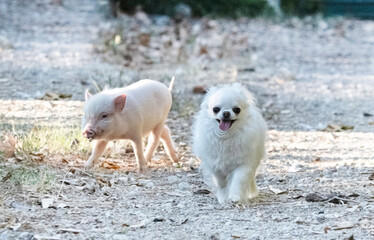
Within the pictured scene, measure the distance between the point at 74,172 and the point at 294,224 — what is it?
72.4 inches

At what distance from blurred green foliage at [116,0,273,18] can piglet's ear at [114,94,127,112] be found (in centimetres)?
1164

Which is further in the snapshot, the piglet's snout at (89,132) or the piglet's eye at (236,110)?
the piglet's snout at (89,132)

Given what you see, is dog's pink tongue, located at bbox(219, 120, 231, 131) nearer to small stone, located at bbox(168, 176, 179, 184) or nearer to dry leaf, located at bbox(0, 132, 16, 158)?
small stone, located at bbox(168, 176, 179, 184)

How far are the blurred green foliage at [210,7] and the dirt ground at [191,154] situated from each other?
8.69 feet

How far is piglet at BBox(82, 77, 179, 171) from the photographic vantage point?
5.16 metres

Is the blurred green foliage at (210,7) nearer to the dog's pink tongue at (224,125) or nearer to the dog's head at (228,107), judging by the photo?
Result: the dog's head at (228,107)

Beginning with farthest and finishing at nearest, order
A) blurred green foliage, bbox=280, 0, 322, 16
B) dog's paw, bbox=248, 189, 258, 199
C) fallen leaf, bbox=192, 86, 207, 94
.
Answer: blurred green foliage, bbox=280, 0, 322, 16, fallen leaf, bbox=192, 86, 207, 94, dog's paw, bbox=248, 189, 258, 199

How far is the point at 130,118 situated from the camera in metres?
5.33

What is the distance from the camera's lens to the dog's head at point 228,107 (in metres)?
4.69

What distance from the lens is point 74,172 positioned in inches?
207

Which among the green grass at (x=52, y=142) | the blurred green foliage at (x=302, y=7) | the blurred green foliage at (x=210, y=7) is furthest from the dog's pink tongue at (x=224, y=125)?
the blurred green foliage at (x=302, y=7)

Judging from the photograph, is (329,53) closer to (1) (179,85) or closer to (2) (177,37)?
(2) (177,37)

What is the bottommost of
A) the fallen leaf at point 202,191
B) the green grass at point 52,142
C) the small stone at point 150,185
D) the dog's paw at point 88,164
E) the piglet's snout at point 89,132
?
the small stone at point 150,185

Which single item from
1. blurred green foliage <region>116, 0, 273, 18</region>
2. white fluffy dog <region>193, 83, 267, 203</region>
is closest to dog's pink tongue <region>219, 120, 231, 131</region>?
white fluffy dog <region>193, 83, 267, 203</region>
